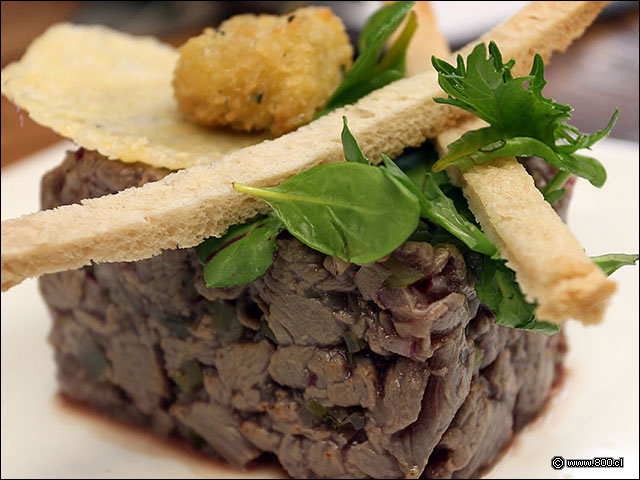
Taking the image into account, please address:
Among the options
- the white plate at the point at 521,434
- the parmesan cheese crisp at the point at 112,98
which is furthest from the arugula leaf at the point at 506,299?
the parmesan cheese crisp at the point at 112,98

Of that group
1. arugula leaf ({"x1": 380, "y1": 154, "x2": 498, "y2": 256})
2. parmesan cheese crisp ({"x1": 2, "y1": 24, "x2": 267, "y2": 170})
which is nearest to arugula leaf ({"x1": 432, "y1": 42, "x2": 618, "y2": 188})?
arugula leaf ({"x1": 380, "y1": 154, "x2": 498, "y2": 256})

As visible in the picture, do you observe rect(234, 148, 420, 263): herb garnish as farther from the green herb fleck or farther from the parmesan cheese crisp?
the green herb fleck

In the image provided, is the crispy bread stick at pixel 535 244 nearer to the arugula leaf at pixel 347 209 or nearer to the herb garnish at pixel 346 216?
the herb garnish at pixel 346 216

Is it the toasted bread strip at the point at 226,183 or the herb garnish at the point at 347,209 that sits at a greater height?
the toasted bread strip at the point at 226,183

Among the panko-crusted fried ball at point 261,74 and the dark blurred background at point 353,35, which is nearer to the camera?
the panko-crusted fried ball at point 261,74

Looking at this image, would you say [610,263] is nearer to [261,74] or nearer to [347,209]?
[347,209]

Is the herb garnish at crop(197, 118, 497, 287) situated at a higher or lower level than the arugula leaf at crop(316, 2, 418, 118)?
lower

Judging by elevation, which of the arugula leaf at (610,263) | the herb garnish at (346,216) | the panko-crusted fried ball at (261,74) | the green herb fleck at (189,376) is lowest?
the green herb fleck at (189,376)
